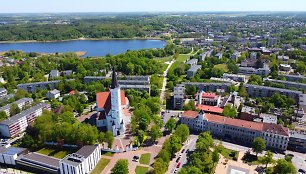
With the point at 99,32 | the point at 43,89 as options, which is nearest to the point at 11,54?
the point at 43,89

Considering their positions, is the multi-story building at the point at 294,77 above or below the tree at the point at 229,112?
above

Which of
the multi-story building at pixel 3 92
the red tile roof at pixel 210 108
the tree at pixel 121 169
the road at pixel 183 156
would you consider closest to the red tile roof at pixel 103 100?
the tree at pixel 121 169

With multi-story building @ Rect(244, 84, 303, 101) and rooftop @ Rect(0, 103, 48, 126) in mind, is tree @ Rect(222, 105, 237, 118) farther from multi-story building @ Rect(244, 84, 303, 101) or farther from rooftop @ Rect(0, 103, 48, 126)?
rooftop @ Rect(0, 103, 48, 126)

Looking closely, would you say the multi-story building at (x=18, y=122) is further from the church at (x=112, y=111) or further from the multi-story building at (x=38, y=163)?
the church at (x=112, y=111)

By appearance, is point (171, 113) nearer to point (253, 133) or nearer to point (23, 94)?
point (253, 133)


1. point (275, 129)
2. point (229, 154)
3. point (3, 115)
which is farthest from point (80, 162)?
point (275, 129)

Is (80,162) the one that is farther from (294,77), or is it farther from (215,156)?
(294,77)
